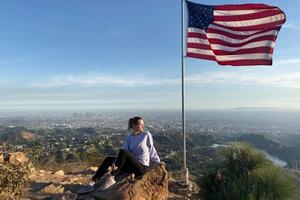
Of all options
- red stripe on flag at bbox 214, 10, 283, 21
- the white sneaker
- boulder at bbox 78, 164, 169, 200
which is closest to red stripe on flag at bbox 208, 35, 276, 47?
red stripe on flag at bbox 214, 10, 283, 21

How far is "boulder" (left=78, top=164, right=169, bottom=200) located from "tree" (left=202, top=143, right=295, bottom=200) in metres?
1.01

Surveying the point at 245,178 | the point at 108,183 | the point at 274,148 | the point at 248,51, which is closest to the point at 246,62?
the point at 248,51

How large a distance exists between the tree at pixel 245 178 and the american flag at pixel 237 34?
2002 mm

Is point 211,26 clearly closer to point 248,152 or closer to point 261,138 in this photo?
point 248,152

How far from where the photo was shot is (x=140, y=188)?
23.6 ft

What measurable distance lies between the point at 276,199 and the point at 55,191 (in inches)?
175

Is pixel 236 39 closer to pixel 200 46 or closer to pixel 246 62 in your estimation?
pixel 246 62

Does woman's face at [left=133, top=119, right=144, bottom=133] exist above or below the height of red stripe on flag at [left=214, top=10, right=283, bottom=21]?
below

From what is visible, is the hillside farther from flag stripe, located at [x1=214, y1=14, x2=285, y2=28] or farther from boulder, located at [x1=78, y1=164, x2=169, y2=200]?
boulder, located at [x1=78, y1=164, x2=169, y2=200]

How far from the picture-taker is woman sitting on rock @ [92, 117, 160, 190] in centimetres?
730

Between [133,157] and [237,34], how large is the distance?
12.4ft

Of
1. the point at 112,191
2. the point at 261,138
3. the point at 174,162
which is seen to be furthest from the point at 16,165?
the point at 261,138

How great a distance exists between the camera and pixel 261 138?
70.6 metres

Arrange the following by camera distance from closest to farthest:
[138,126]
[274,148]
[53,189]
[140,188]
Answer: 1. [140,188]
2. [138,126]
3. [53,189]
4. [274,148]
